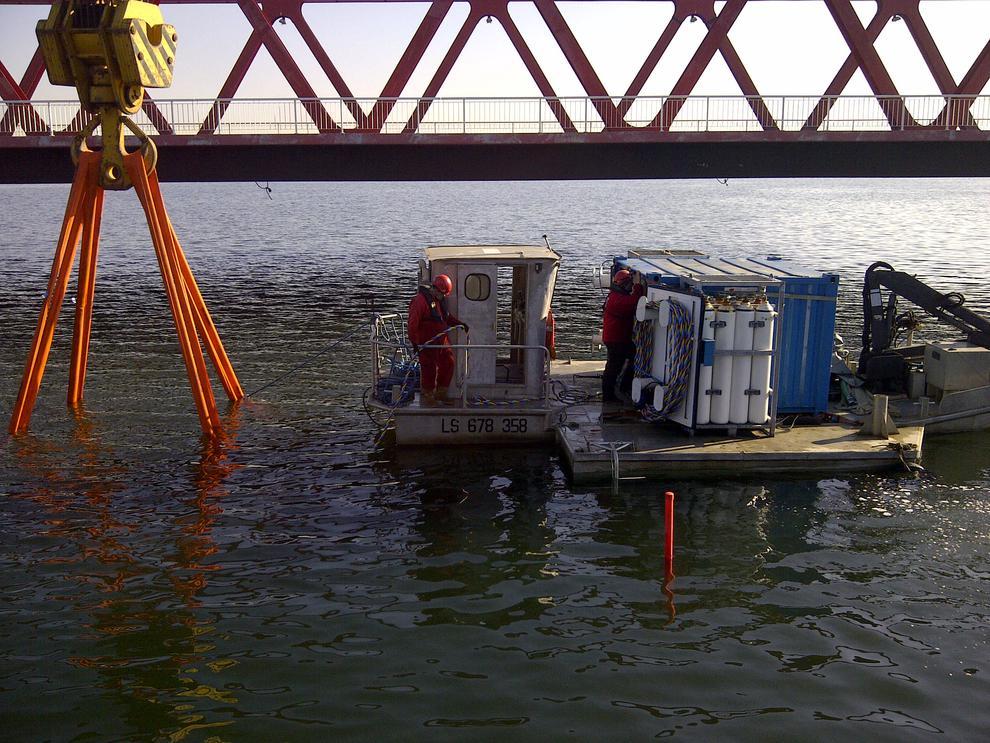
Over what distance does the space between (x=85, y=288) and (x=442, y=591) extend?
10104 millimetres

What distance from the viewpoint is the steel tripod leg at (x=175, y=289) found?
16.0m

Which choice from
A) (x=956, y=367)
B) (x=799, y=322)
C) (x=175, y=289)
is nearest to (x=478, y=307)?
(x=799, y=322)

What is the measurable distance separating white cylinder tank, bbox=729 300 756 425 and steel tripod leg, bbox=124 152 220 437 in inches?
334

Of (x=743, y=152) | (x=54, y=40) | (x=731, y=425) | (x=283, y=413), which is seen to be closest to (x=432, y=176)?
(x=743, y=152)

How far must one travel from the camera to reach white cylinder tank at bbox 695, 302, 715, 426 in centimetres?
1361

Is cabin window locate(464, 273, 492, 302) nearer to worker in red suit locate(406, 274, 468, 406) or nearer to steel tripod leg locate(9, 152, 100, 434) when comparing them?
worker in red suit locate(406, 274, 468, 406)

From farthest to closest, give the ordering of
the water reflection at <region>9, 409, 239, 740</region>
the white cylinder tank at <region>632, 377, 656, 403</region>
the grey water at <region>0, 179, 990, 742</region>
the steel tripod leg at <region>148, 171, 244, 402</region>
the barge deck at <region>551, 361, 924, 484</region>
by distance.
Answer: the steel tripod leg at <region>148, 171, 244, 402</region> < the white cylinder tank at <region>632, 377, 656, 403</region> < the barge deck at <region>551, 361, 924, 484</region> < the water reflection at <region>9, 409, 239, 740</region> < the grey water at <region>0, 179, 990, 742</region>

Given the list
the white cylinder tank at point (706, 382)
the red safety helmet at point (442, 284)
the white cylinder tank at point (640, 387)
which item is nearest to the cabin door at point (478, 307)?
the red safety helmet at point (442, 284)

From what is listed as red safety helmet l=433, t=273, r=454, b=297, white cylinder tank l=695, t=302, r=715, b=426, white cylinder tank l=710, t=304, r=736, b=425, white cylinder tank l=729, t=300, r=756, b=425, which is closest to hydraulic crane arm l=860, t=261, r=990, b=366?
white cylinder tank l=729, t=300, r=756, b=425

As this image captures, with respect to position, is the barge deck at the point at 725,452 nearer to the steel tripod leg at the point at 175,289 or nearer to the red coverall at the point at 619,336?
the red coverall at the point at 619,336

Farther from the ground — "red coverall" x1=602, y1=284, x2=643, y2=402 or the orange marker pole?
"red coverall" x1=602, y1=284, x2=643, y2=402

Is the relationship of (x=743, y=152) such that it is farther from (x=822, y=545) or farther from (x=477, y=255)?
(x=822, y=545)

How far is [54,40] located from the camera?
49.9ft

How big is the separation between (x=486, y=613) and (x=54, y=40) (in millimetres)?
11129
